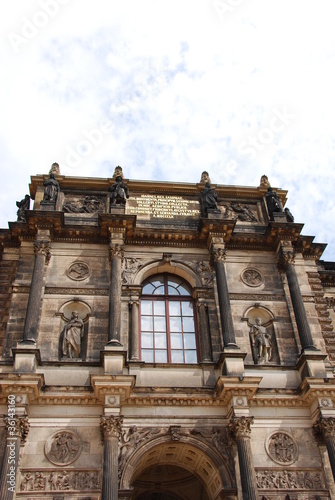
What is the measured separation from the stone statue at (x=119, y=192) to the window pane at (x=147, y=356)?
5.16 meters

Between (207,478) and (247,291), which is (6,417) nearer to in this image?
(207,478)

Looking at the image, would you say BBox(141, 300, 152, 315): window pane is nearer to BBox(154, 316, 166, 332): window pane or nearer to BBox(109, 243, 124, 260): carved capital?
BBox(154, 316, 166, 332): window pane

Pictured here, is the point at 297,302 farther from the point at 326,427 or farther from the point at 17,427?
the point at 17,427

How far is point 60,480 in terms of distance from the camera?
1303 centimetres

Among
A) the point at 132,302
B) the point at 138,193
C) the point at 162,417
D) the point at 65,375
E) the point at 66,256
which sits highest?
the point at 138,193

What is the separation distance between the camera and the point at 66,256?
684 inches

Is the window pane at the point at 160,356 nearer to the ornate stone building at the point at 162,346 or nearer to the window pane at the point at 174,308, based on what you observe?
the ornate stone building at the point at 162,346

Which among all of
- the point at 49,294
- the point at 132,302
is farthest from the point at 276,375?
the point at 49,294

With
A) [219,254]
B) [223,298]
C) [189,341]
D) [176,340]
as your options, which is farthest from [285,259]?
[176,340]

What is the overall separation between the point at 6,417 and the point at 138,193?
362 inches

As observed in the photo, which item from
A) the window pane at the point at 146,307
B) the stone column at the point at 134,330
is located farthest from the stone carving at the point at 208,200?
the stone column at the point at 134,330

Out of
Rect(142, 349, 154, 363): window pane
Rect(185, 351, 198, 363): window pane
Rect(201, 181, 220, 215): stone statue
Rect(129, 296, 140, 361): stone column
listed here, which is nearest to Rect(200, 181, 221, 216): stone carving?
Rect(201, 181, 220, 215): stone statue

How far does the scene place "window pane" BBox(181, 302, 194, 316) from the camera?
1716 centimetres

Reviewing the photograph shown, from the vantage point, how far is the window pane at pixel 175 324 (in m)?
16.7
